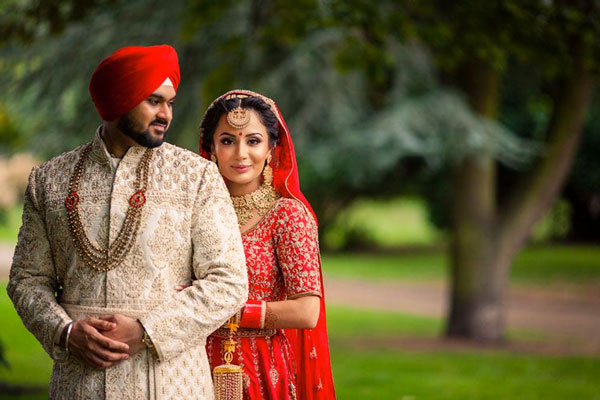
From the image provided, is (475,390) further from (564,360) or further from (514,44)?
(514,44)

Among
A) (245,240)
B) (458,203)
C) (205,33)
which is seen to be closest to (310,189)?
(458,203)

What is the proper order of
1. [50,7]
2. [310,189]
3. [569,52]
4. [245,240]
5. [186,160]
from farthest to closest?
[310,189] < [569,52] < [50,7] < [245,240] < [186,160]

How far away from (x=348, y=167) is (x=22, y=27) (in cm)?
449

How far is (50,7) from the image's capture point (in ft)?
24.1

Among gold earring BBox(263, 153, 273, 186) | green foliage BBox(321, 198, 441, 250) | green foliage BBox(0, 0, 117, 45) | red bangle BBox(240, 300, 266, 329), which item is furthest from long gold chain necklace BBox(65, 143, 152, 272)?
green foliage BBox(321, 198, 441, 250)

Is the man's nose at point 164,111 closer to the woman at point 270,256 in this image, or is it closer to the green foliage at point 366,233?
the woman at point 270,256

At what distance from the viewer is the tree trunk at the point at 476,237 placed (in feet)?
35.8

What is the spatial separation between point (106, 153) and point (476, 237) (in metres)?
8.77

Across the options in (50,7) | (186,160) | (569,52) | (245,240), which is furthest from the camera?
(569,52)

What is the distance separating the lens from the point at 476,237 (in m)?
10.9

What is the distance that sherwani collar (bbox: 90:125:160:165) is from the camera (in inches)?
102

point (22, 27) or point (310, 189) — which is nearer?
point (22, 27)

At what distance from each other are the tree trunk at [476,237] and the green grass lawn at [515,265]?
8.15 m

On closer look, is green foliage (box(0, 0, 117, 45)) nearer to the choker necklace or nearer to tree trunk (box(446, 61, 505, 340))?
the choker necklace
